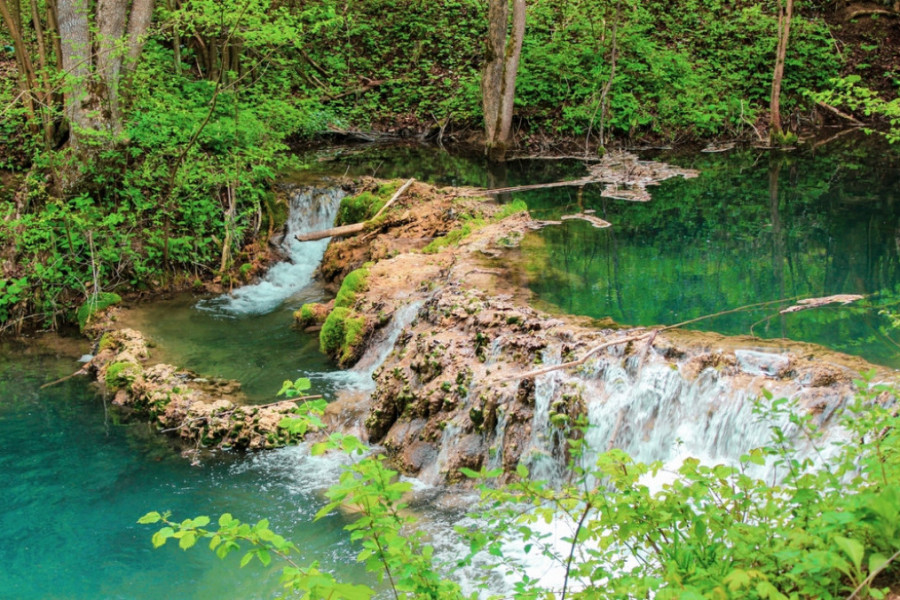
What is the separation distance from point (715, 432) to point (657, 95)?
13.8m

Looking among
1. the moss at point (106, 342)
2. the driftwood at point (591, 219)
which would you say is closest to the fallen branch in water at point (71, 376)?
the moss at point (106, 342)

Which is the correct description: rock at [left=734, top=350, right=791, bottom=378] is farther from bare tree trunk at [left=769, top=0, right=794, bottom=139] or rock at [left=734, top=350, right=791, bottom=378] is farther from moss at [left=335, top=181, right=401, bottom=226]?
bare tree trunk at [left=769, top=0, right=794, bottom=139]

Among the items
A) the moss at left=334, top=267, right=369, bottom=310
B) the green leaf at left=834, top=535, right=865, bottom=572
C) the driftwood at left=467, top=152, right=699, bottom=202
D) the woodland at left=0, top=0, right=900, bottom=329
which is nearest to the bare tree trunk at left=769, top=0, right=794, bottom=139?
the woodland at left=0, top=0, right=900, bottom=329

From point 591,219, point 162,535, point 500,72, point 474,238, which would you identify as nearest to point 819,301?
point 591,219

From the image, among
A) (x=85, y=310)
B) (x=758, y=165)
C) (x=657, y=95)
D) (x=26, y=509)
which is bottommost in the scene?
(x=26, y=509)

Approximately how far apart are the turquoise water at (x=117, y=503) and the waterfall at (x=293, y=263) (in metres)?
2.73

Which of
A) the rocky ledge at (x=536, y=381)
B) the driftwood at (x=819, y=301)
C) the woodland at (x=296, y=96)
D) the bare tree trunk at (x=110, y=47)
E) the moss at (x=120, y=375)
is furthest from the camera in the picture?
the bare tree trunk at (x=110, y=47)

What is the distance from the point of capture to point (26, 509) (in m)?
7.03

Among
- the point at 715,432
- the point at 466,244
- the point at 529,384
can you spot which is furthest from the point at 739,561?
the point at 466,244

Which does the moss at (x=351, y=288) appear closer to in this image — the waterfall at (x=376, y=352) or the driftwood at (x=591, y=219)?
the waterfall at (x=376, y=352)

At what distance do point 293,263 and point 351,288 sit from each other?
2621 millimetres

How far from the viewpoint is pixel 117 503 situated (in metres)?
7.07

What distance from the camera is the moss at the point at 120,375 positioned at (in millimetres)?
9047

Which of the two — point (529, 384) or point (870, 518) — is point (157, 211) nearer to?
point (529, 384)
